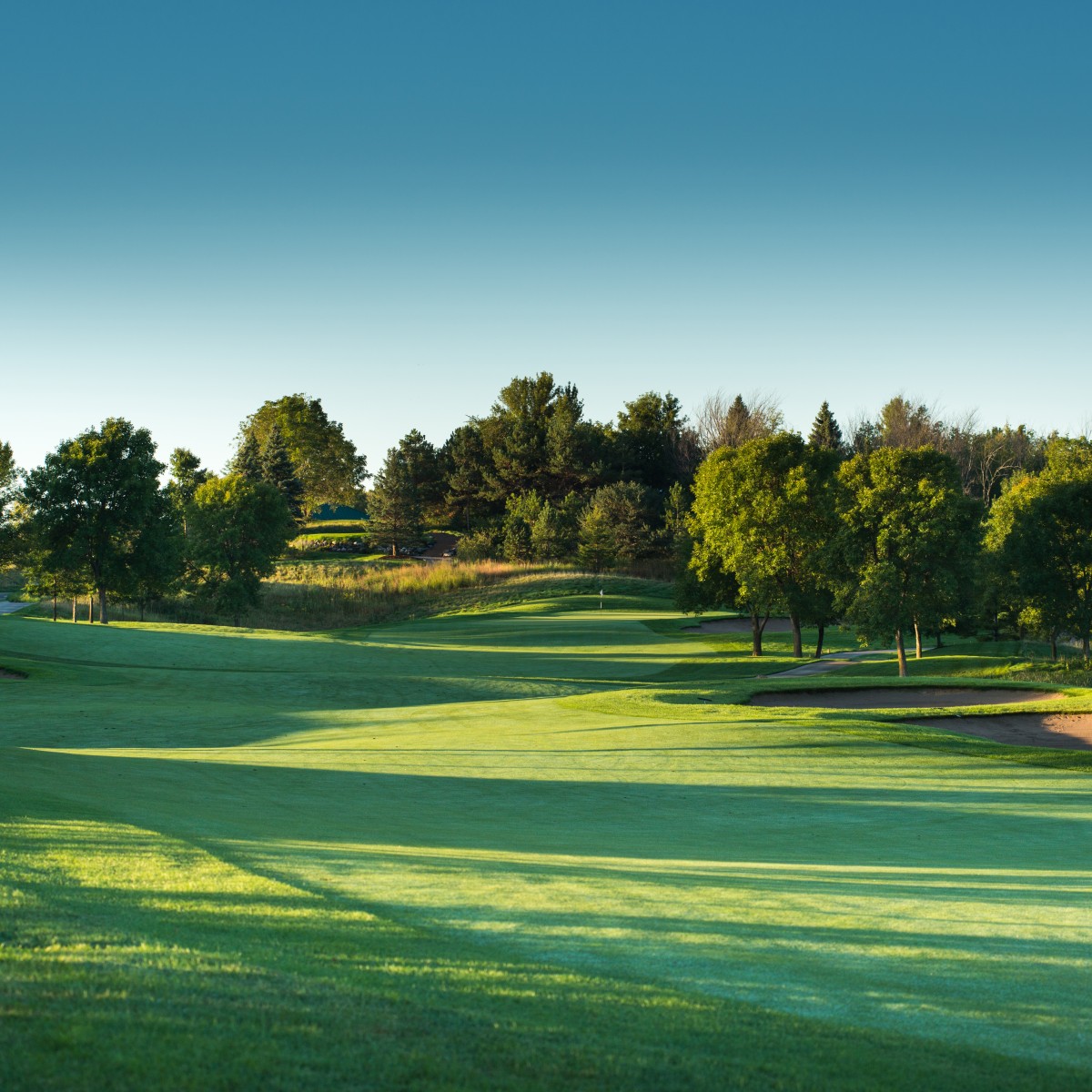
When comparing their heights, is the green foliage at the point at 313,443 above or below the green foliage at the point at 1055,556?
above

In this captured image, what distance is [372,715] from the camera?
24828 millimetres

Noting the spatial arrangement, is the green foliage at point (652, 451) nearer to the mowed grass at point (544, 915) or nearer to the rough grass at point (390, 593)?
the rough grass at point (390, 593)

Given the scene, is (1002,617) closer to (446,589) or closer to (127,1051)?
(446,589)

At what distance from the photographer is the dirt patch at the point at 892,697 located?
2583 centimetres

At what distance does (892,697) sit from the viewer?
27.0m

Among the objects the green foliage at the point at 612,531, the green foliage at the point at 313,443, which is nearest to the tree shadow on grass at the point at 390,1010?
the green foliage at the point at 612,531

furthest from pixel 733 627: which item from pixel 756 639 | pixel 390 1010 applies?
pixel 390 1010

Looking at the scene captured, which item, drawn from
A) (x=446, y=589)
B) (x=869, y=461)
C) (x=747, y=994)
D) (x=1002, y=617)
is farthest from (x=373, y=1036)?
(x=446, y=589)

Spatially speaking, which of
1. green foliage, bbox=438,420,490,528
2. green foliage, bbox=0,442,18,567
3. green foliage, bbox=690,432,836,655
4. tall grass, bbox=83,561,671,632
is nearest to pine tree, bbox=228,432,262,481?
green foliage, bbox=438,420,490,528

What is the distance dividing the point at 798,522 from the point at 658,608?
2141 cm

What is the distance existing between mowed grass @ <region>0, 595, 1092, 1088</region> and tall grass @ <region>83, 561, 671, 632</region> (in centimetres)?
4941

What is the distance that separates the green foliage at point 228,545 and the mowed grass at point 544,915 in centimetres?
4593

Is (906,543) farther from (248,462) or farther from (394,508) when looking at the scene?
(248,462)

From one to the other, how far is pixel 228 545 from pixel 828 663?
41.7 metres
